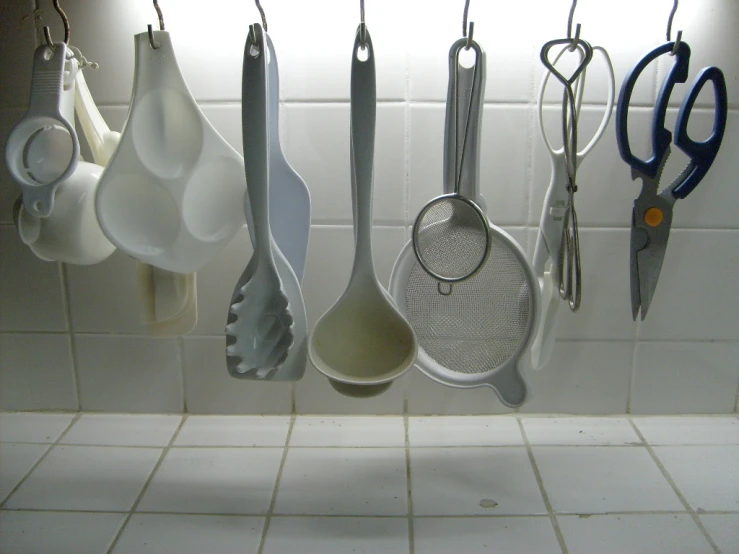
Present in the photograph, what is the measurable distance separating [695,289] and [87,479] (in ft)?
2.60

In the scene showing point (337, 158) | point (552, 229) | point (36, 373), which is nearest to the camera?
point (552, 229)

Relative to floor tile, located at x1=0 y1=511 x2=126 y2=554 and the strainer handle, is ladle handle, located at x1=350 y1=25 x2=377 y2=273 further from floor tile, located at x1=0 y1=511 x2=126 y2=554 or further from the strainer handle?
floor tile, located at x1=0 y1=511 x2=126 y2=554

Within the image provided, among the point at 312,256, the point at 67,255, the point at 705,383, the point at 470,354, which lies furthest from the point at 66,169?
the point at 705,383

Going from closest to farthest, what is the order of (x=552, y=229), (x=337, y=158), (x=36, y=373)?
1. (x=552, y=229)
2. (x=337, y=158)
3. (x=36, y=373)

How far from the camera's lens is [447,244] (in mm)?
665

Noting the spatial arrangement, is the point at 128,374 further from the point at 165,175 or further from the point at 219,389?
the point at 165,175

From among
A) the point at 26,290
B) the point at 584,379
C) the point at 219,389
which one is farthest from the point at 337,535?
the point at 26,290

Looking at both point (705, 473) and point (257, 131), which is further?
point (705, 473)

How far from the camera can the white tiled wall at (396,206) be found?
2.44 feet

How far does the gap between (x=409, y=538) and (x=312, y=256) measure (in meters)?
0.36

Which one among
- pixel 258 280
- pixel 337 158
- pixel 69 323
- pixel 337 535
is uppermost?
pixel 337 158

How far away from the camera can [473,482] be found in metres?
0.74

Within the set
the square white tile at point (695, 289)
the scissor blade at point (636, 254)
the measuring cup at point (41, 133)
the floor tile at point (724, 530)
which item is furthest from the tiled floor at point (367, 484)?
the measuring cup at point (41, 133)

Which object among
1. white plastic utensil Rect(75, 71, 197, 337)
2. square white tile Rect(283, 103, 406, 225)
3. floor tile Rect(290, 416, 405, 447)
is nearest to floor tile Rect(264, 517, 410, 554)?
floor tile Rect(290, 416, 405, 447)
